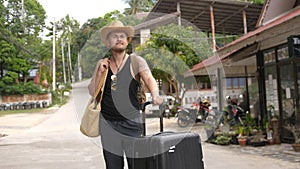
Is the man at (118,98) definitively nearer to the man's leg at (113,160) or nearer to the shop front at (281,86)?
the man's leg at (113,160)

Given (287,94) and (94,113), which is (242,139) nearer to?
(287,94)

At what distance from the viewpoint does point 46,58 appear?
28.9m

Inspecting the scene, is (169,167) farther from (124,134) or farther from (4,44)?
(4,44)

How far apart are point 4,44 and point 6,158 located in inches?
773

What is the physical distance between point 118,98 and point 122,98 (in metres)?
0.02

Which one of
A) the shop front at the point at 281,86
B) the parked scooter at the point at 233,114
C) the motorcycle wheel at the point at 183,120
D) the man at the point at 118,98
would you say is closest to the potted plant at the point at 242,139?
the shop front at the point at 281,86

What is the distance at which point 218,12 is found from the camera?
46.1ft

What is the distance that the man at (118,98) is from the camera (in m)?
1.80

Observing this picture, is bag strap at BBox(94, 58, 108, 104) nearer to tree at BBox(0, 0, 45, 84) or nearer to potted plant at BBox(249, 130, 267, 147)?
potted plant at BBox(249, 130, 267, 147)

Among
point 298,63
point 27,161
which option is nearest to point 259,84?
point 298,63

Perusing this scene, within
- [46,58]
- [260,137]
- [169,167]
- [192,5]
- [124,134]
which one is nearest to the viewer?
[169,167]

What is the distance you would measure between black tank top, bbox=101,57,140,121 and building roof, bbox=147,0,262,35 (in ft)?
33.3

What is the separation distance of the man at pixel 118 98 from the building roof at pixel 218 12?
10098 millimetres

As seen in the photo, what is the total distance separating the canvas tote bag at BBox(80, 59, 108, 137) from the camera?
1.81 metres
